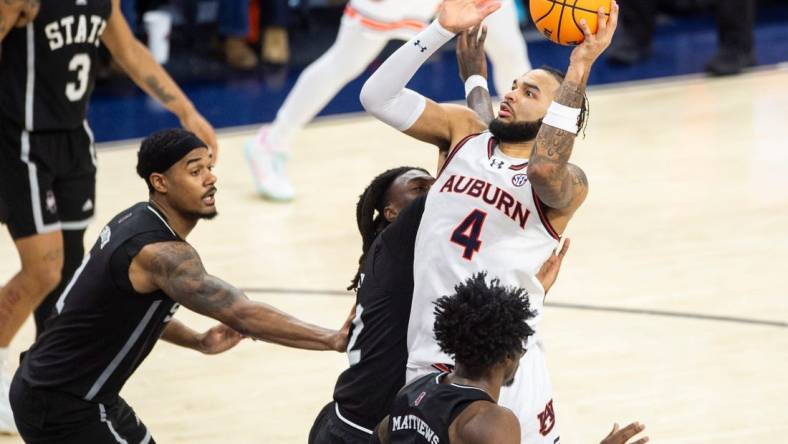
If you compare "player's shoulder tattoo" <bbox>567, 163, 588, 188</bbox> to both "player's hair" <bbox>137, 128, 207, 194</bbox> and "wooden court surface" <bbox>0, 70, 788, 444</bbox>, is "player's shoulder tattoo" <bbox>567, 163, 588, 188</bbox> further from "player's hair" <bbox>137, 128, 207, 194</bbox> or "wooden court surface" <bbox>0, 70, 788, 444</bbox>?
"wooden court surface" <bbox>0, 70, 788, 444</bbox>

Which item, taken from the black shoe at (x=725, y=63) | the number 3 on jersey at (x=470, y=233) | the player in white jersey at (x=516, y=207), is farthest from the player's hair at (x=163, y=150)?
the black shoe at (x=725, y=63)

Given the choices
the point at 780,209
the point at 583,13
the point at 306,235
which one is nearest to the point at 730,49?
the point at 780,209

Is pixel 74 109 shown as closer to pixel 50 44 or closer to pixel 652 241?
pixel 50 44

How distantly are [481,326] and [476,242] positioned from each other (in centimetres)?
63

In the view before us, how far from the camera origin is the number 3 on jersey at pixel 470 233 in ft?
13.1

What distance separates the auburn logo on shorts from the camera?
4055mm

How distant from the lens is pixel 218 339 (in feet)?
15.4

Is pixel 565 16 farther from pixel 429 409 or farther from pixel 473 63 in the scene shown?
pixel 429 409

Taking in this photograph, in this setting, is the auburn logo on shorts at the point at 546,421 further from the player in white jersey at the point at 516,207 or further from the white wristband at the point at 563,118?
the white wristband at the point at 563,118


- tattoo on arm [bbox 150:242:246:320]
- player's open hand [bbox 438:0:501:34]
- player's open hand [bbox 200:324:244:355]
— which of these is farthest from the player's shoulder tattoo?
player's open hand [bbox 200:324:244:355]

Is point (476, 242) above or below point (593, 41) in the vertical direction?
below

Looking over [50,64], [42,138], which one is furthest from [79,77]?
[42,138]

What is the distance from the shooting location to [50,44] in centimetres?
564

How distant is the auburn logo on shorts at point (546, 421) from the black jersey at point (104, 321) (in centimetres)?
119
